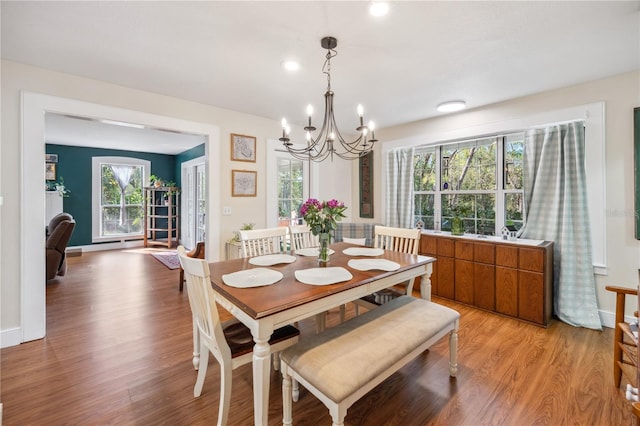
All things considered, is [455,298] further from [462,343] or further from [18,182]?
[18,182]

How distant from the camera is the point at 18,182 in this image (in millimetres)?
2359

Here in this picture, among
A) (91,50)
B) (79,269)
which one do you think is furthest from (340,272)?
(79,269)

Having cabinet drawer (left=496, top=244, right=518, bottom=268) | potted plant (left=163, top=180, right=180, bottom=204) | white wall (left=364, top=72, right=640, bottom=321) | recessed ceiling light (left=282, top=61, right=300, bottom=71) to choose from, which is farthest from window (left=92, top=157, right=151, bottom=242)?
white wall (left=364, top=72, right=640, bottom=321)

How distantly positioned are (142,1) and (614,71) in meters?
3.79

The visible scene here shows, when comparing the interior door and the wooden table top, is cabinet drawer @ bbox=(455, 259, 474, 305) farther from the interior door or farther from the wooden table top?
the interior door

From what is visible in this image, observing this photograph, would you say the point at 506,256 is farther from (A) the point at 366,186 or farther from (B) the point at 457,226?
(A) the point at 366,186

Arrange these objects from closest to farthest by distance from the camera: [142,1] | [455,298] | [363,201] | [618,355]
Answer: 1. [142,1]
2. [618,355]
3. [455,298]
4. [363,201]

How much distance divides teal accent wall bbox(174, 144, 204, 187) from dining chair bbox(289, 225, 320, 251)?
14.0 feet

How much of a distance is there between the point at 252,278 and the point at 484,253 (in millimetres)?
2652

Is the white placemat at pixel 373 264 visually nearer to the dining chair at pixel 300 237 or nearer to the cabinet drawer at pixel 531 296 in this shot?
the dining chair at pixel 300 237

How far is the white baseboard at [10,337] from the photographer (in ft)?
7.59

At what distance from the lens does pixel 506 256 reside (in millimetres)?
2965

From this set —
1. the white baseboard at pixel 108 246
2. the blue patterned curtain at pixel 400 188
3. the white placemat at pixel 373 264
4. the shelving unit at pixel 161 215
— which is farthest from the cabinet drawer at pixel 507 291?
the white baseboard at pixel 108 246

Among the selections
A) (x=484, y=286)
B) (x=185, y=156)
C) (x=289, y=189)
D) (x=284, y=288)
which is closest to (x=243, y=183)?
(x=289, y=189)
